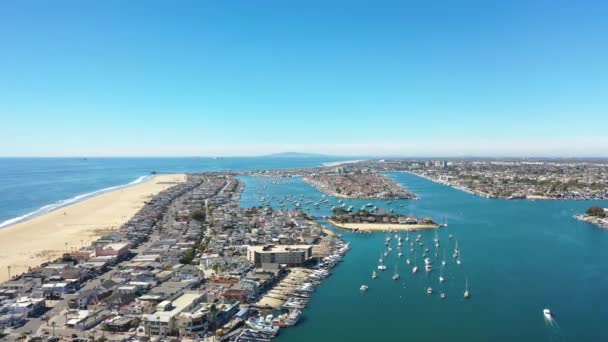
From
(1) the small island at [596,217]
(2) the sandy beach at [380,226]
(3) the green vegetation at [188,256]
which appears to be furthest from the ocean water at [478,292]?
(3) the green vegetation at [188,256]

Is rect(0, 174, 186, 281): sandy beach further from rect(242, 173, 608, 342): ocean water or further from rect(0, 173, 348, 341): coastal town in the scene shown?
rect(242, 173, 608, 342): ocean water

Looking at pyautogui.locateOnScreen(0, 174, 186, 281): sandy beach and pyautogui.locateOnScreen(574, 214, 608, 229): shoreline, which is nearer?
pyautogui.locateOnScreen(0, 174, 186, 281): sandy beach

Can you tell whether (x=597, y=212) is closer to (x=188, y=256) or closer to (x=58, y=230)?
(x=188, y=256)

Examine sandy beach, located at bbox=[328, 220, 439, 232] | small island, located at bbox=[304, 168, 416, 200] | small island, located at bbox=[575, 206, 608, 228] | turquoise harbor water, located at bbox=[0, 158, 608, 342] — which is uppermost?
small island, located at bbox=[304, 168, 416, 200]

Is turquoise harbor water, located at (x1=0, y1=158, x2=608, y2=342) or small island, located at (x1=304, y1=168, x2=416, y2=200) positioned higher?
small island, located at (x1=304, y1=168, x2=416, y2=200)

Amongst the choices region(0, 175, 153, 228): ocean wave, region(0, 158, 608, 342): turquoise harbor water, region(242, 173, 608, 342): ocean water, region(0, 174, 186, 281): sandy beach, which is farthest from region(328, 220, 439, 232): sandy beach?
region(0, 175, 153, 228): ocean wave

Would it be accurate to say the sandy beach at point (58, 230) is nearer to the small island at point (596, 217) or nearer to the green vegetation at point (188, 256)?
the green vegetation at point (188, 256)
